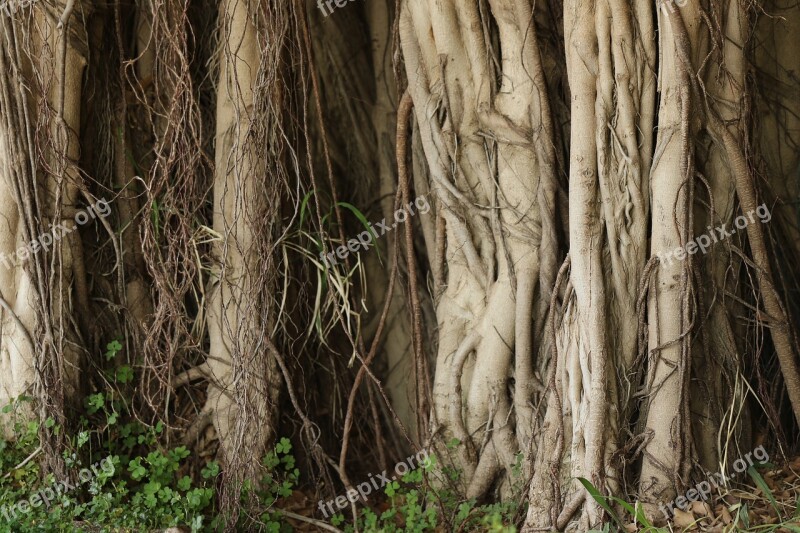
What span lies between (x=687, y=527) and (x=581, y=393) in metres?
0.46

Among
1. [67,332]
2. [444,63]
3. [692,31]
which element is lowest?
[67,332]

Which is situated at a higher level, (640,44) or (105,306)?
(640,44)

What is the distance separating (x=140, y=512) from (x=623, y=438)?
1519mm

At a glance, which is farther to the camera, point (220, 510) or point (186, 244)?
point (186, 244)

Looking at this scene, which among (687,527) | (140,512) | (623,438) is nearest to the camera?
(687,527)

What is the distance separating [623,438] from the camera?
2.44m

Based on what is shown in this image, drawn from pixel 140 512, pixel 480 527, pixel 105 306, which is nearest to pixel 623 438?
pixel 480 527

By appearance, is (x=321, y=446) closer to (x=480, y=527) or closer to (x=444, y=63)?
(x=480, y=527)

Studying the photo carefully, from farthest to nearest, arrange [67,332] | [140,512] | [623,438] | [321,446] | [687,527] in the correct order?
[321,446] → [67,332] → [140,512] → [623,438] → [687,527]

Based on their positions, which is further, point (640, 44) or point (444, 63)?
point (444, 63)

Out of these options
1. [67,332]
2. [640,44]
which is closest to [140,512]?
[67,332]

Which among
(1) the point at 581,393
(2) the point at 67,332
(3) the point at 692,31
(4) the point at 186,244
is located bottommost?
(1) the point at 581,393

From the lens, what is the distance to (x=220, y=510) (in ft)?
8.84

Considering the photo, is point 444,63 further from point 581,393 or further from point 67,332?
point 67,332
